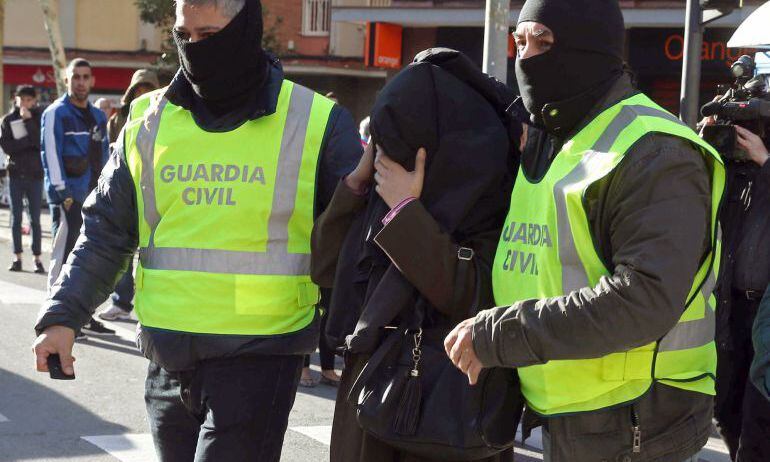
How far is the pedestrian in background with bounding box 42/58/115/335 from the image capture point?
29.5 feet

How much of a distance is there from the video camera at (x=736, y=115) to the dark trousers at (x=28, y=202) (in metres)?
9.36

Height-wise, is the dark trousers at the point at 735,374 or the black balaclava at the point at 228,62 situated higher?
the black balaclava at the point at 228,62

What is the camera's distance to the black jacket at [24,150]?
12.2 metres

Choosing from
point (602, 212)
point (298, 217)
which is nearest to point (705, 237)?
point (602, 212)

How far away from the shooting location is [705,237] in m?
2.53

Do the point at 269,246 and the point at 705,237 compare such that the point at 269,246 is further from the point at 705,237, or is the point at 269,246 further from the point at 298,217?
the point at 705,237

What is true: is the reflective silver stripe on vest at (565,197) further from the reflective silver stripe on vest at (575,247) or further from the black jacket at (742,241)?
the black jacket at (742,241)

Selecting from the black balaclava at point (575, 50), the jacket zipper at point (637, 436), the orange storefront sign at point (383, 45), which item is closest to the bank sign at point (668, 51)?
the orange storefront sign at point (383, 45)

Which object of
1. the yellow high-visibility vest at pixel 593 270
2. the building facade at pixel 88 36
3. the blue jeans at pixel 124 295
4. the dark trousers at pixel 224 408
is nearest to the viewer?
the yellow high-visibility vest at pixel 593 270

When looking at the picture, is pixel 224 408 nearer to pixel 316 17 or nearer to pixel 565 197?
pixel 565 197

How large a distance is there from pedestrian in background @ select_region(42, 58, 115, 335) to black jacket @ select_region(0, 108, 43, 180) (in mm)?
3163

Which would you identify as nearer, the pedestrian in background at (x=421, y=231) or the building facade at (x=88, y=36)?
the pedestrian in background at (x=421, y=231)

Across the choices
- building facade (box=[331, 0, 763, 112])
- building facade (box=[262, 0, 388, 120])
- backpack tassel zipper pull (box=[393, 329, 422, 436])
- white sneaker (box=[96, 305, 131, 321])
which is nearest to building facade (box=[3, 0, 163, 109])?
building facade (box=[262, 0, 388, 120])

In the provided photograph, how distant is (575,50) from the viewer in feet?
8.75
